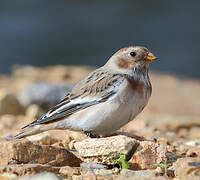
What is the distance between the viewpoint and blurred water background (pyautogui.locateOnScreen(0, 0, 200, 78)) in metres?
19.0

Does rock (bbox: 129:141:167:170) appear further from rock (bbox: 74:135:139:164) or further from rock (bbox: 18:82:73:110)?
rock (bbox: 18:82:73:110)

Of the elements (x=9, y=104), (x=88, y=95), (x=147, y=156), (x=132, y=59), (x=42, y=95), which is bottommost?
(x=147, y=156)

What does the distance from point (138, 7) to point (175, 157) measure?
1839 cm

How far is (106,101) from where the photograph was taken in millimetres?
5559

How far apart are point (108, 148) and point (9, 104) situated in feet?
14.1

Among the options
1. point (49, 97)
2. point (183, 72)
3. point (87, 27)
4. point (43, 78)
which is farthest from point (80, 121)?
point (87, 27)

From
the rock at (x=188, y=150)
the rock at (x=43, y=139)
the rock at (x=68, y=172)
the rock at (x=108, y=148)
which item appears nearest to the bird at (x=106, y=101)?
the rock at (x=43, y=139)

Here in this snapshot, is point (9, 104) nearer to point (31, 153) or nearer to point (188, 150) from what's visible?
point (188, 150)

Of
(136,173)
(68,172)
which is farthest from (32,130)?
(136,173)

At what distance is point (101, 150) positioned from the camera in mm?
4613

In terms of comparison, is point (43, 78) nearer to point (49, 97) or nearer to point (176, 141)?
point (49, 97)

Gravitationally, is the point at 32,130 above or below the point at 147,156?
above

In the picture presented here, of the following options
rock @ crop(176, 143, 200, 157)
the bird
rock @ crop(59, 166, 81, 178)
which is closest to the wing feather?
the bird

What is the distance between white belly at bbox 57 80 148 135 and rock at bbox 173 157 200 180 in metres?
1.32
